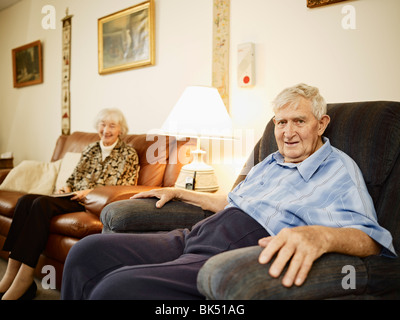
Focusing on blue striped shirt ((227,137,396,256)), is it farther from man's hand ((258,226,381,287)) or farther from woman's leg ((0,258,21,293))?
woman's leg ((0,258,21,293))

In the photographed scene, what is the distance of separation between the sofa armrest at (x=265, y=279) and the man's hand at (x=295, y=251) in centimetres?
1

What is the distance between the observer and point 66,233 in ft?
6.47

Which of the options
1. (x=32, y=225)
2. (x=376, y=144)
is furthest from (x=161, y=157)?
(x=376, y=144)

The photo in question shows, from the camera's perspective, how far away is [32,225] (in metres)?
1.99

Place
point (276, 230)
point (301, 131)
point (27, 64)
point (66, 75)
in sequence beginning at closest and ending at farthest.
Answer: point (276, 230), point (301, 131), point (66, 75), point (27, 64)

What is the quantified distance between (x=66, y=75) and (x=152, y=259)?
3210 millimetres

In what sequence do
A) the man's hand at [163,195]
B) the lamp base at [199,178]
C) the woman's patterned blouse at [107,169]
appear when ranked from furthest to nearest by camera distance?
the woman's patterned blouse at [107,169], the lamp base at [199,178], the man's hand at [163,195]

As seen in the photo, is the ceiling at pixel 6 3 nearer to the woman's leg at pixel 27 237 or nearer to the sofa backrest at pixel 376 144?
the woman's leg at pixel 27 237

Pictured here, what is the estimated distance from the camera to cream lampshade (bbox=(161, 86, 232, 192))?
1.95 m

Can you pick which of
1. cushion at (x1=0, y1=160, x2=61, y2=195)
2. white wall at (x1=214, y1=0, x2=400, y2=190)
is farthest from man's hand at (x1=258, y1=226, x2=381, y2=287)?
cushion at (x1=0, y1=160, x2=61, y2=195)

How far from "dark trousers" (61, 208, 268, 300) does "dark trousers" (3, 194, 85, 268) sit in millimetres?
964

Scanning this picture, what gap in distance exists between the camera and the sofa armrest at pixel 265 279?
729 millimetres

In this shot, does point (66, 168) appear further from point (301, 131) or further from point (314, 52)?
point (301, 131)

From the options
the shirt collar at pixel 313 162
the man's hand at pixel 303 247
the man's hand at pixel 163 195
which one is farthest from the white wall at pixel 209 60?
the man's hand at pixel 303 247
